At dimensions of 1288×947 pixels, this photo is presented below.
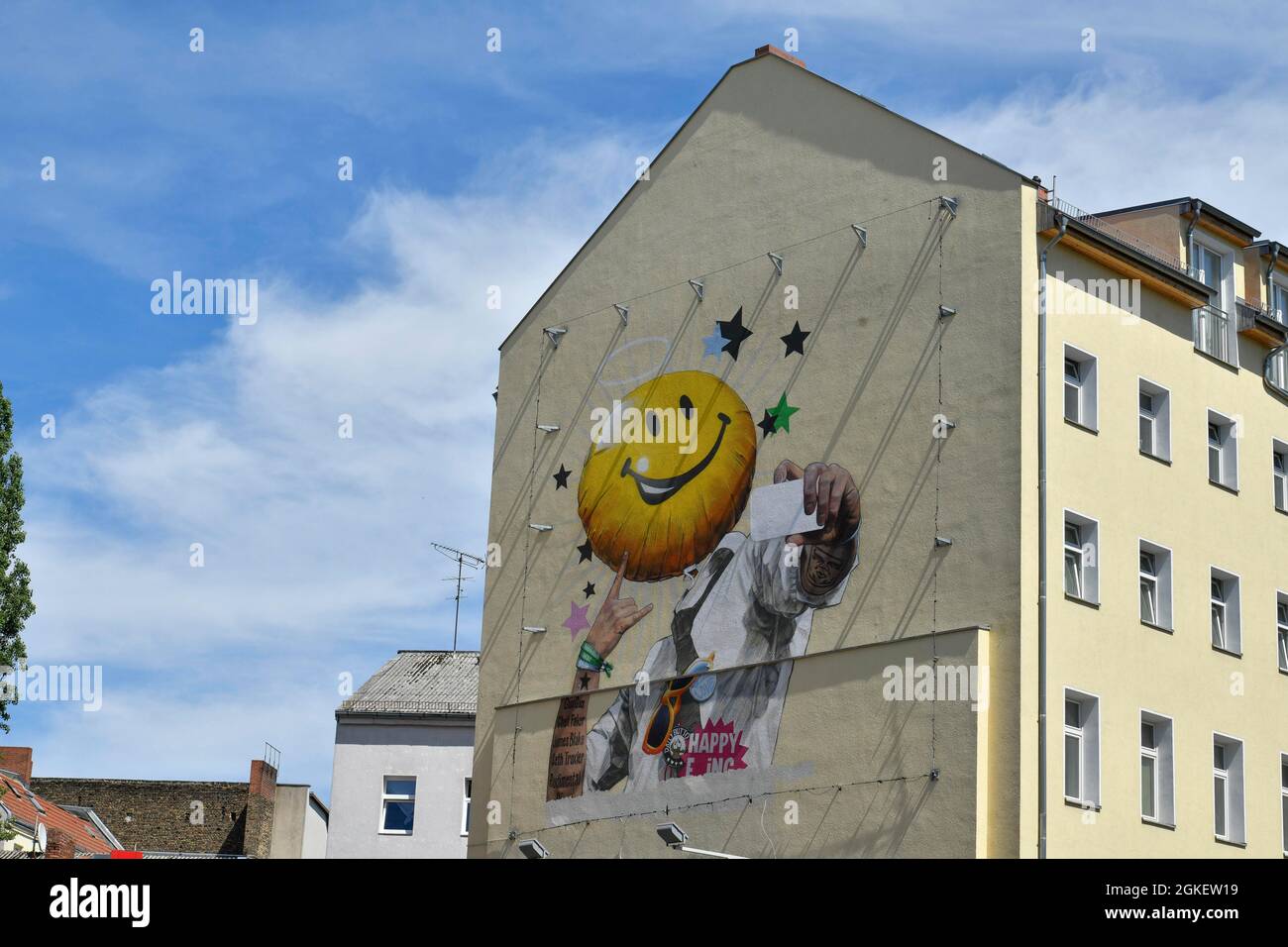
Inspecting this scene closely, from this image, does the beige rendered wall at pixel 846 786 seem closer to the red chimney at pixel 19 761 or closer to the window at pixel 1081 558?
the window at pixel 1081 558

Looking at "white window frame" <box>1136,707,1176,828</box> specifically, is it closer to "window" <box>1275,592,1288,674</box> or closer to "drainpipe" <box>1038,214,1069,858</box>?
"drainpipe" <box>1038,214,1069,858</box>

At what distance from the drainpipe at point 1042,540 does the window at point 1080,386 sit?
3.33 feet

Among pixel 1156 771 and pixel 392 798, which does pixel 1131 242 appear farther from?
pixel 392 798

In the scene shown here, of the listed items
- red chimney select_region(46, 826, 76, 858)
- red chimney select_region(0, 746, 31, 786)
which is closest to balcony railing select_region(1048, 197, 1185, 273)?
red chimney select_region(46, 826, 76, 858)

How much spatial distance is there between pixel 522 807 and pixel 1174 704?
1437 cm

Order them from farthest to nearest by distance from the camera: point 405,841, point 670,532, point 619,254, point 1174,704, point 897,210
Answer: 1. point 405,841
2. point 619,254
3. point 670,532
4. point 897,210
5. point 1174,704

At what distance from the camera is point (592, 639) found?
40.0 meters

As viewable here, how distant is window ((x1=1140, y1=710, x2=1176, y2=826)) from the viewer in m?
33.0

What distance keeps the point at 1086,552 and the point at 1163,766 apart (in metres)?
4.12

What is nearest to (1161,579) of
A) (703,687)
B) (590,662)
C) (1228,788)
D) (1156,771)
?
(1156,771)

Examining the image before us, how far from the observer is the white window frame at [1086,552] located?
33.2m
